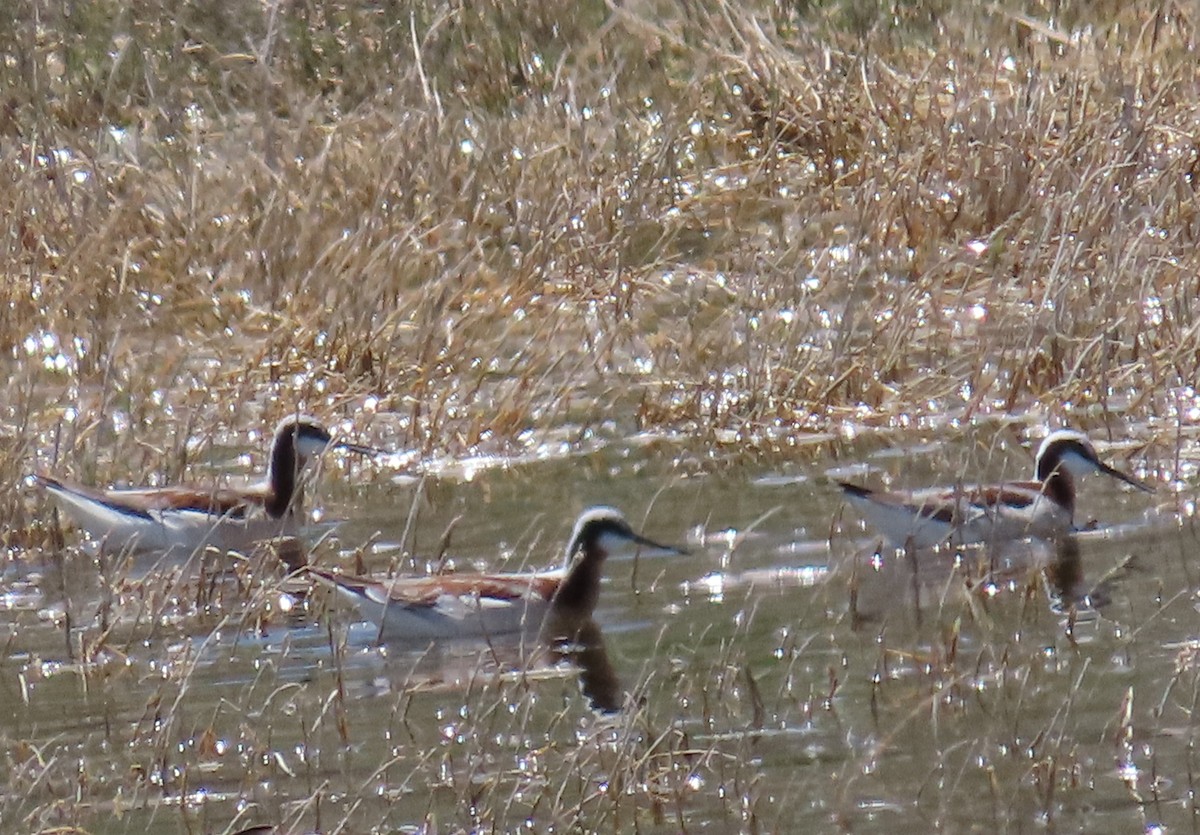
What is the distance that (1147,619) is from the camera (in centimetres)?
830

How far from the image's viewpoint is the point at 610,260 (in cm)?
1322

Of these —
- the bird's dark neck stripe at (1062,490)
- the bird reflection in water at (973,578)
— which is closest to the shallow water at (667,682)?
the bird reflection in water at (973,578)

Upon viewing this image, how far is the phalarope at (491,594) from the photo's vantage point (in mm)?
8969

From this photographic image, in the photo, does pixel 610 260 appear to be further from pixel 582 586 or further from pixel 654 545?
pixel 582 586

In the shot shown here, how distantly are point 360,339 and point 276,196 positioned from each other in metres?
1.64

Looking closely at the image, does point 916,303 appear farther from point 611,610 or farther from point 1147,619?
point 1147,619

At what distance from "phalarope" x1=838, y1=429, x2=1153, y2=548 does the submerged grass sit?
41cm

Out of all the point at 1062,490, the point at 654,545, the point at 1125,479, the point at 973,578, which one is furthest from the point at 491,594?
the point at 1125,479

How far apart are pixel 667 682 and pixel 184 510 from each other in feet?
9.31

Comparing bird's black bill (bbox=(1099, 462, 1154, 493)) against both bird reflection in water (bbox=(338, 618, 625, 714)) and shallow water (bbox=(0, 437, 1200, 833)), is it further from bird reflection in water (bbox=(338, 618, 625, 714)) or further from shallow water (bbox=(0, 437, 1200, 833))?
bird reflection in water (bbox=(338, 618, 625, 714))

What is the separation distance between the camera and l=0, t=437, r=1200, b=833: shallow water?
269 inches

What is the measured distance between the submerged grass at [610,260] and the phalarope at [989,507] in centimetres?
41

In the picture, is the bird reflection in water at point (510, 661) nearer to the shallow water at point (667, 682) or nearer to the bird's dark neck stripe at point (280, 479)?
the shallow water at point (667, 682)

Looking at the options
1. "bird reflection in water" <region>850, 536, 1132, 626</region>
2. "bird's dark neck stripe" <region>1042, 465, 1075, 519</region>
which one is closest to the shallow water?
"bird reflection in water" <region>850, 536, 1132, 626</region>
